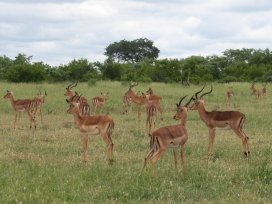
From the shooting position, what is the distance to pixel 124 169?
842cm

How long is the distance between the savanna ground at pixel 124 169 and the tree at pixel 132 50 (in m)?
44.4

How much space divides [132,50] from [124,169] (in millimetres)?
51487

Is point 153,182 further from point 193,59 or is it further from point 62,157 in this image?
point 193,59

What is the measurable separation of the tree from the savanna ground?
146 feet

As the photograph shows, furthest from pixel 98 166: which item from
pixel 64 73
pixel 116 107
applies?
pixel 64 73

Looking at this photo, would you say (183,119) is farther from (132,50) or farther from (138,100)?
(132,50)

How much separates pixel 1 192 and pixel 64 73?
33.8 meters

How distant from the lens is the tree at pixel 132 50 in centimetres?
5909

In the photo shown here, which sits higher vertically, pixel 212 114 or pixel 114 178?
pixel 212 114

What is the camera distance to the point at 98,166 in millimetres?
8477

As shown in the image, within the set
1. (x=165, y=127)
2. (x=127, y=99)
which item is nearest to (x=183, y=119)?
(x=165, y=127)

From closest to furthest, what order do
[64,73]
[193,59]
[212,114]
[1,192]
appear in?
1. [1,192]
2. [212,114]
3. [64,73]
4. [193,59]

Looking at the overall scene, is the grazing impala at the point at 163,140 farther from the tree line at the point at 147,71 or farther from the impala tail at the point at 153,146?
the tree line at the point at 147,71

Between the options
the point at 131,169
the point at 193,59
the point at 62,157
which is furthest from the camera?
the point at 193,59
